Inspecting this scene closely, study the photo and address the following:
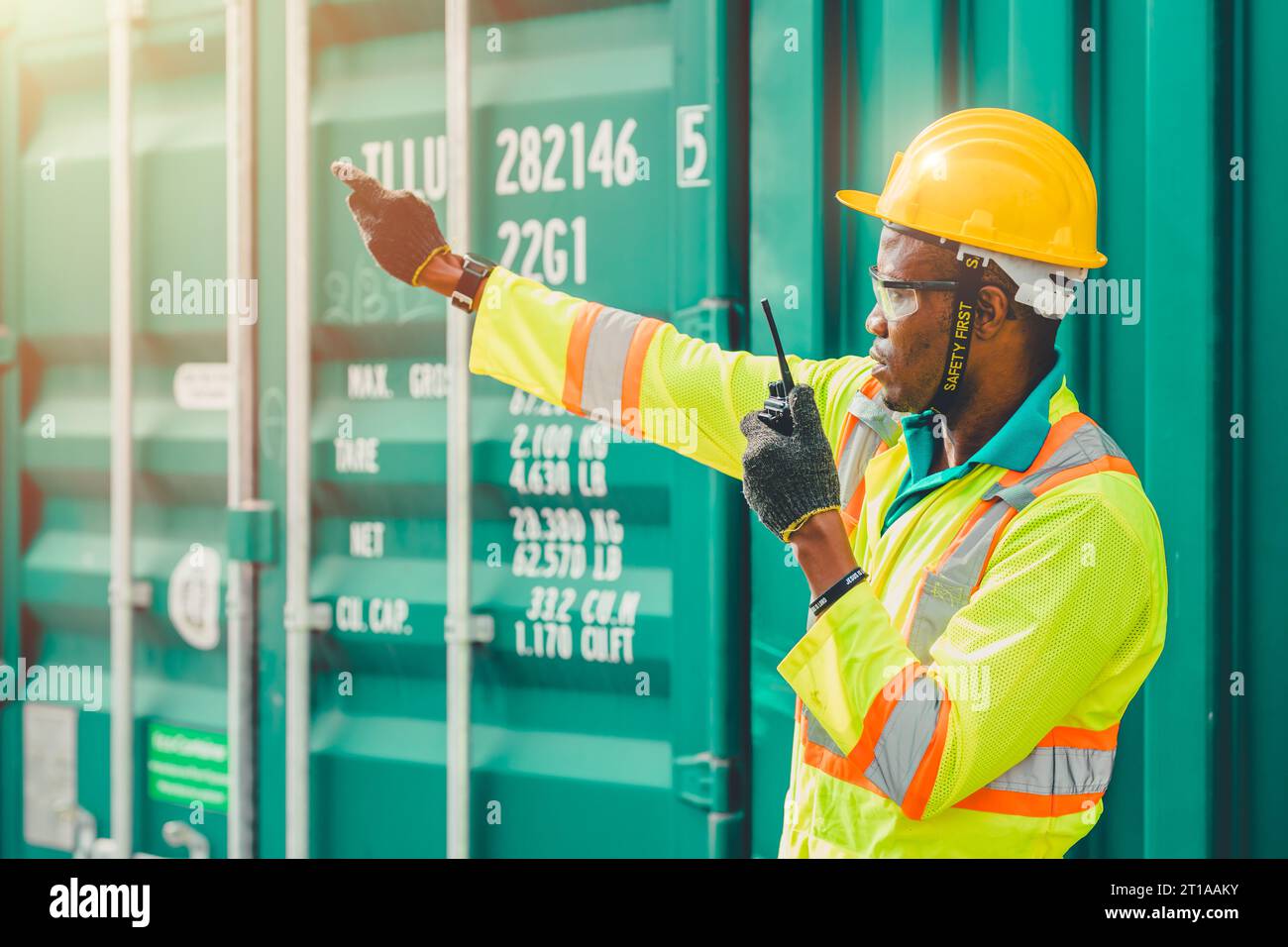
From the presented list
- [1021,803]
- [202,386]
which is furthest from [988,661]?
[202,386]

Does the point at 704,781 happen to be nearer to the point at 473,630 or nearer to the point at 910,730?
the point at 473,630

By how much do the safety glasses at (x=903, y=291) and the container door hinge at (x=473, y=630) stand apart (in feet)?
3.59

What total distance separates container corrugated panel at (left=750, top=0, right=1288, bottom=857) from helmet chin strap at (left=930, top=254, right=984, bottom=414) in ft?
1.33

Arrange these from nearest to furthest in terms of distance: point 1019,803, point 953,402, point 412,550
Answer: point 1019,803
point 953,402
point 412,550

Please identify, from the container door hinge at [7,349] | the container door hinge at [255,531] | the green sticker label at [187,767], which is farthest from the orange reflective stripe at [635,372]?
the container door hinge at [7,349]

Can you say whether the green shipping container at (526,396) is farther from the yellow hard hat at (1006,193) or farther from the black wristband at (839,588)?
the black wristband at (839,588)

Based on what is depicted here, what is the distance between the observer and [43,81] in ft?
10.1

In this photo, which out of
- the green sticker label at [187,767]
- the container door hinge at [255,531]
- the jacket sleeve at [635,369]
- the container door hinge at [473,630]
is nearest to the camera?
the jacket sleeve at [635,369]

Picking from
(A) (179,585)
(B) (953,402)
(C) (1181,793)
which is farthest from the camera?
(A) (179,585)

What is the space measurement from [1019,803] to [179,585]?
202cm

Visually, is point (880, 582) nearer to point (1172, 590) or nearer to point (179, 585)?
point (1172, 590)

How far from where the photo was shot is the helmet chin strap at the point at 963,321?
1.71 m

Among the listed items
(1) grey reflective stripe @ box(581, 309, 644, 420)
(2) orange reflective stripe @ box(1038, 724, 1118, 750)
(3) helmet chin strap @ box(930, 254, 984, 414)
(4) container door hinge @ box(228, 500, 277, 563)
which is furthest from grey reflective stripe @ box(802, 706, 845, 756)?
(4) container door hinge @ box(228, 500, 277, 563)

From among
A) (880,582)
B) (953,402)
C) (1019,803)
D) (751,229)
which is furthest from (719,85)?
(1019,803)
